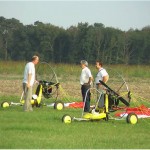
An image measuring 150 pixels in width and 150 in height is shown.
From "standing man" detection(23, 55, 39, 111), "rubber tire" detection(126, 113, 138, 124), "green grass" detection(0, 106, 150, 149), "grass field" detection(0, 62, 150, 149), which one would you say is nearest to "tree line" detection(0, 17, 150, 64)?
"standing man" detection(23, 55, 39, 111)

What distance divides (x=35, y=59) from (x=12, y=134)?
5.87 metres

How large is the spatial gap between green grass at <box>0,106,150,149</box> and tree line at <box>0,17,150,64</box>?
36221 mm

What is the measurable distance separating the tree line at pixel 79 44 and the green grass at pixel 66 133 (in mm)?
36221

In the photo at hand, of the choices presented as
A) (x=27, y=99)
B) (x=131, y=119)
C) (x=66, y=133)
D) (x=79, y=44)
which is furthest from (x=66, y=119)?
(x=79, y=44)

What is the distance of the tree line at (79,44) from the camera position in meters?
53.1

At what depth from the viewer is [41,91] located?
56.7 feet

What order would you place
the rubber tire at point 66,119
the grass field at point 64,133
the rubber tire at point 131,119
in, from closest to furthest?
the grass field at point 64,133, the rubber tire at point 66,119, the rubber tire at point 131,119

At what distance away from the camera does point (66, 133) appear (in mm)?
10914

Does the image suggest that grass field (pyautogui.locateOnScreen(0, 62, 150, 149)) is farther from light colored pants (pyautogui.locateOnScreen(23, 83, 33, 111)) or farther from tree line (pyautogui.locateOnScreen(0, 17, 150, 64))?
tree line (pyautogui.locateOnScreen(0, 17, 150, 64))

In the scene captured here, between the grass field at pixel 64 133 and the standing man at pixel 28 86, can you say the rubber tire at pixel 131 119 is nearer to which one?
the grass field at pixel 64 133

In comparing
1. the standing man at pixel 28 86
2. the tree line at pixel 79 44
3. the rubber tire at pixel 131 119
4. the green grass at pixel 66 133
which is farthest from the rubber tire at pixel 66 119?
the tree line at pixel 79 44

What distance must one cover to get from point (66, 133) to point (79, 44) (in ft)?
151

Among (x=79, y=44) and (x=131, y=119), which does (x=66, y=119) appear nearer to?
(x=131, y=119)

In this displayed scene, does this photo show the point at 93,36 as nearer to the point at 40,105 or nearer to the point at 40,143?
the point at 40,105
